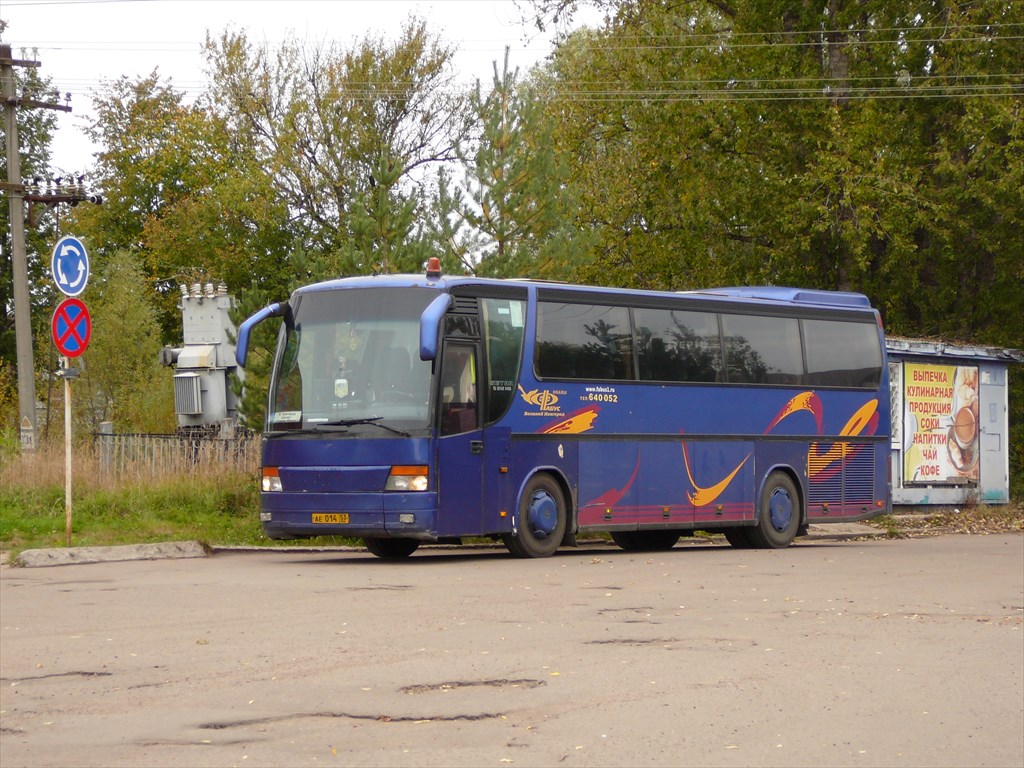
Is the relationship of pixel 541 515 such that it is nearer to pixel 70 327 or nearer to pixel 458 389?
pixel 458 389

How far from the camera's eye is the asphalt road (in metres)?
7.18

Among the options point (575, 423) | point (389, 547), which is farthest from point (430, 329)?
point (389, 547)

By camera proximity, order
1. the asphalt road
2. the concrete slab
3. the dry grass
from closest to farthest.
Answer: the asphalt road
the concrete slab
the dry grass

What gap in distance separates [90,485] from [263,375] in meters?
9.13

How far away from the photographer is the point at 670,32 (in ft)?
119

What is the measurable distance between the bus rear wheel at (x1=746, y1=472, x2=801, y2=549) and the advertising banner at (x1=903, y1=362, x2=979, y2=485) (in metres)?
7.95

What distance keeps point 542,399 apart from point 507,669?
10008 millimetres

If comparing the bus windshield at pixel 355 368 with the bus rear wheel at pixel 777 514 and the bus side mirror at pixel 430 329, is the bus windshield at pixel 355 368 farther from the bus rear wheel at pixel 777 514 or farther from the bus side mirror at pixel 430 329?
the bus rear wheel at pixel 777 514

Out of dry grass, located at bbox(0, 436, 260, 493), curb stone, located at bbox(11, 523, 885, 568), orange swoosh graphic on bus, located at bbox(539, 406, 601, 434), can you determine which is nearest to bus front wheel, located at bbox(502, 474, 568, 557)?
orange swoosh graphic on bus, located at bbox(539, 406, 601, 434)

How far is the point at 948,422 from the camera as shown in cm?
3139

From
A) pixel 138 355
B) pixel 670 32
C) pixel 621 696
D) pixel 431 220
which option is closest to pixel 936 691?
pixel 621 696

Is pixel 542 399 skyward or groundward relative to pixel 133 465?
skyward

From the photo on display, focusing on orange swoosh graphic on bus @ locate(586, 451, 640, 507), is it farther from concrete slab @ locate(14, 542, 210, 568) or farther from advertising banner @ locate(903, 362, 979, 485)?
advertising banner @ locate(903, 362, 979, 485)

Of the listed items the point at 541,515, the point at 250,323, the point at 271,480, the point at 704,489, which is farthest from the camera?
the point at 704,489
